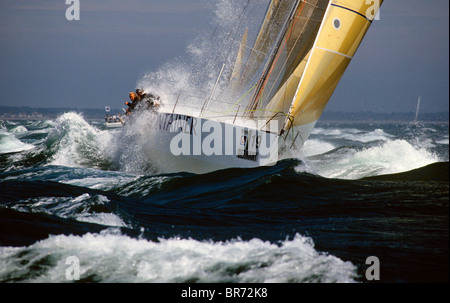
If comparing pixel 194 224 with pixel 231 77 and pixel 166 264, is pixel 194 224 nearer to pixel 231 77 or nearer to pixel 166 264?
pixel 166 264

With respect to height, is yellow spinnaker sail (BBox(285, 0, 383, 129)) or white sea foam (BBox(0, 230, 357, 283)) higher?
yellow spinnaker sail (BBox(285, 0, 383, 129))

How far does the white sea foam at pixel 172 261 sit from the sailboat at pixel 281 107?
5.13 m

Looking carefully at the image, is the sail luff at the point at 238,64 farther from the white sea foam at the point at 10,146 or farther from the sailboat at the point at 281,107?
the white sea foam at the point at 10,146

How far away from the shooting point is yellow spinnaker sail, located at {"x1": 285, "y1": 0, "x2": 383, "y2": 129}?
10383mm

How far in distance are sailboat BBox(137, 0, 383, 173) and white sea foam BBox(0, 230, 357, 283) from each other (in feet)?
16.8

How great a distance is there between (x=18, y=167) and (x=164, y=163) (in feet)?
12.6

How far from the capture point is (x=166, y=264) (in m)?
4.04

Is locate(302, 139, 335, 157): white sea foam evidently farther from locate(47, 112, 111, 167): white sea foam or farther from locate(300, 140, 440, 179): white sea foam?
locate(47, 112, 111, 167): white sea foam

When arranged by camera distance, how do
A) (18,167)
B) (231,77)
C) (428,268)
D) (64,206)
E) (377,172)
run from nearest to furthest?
(428,268)
(64,206)
(377,172)
(18,167)
(231,77)

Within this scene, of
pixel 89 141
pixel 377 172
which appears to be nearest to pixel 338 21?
pixel 377 172

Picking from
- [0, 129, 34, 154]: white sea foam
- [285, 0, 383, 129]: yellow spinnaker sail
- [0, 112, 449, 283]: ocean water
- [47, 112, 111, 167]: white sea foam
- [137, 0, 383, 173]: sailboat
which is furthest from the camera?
[0, 129, 34, 154]: white sea foam

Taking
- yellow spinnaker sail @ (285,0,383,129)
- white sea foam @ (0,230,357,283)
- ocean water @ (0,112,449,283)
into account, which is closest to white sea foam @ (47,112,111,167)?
ocean water @ (0,112,449,283)

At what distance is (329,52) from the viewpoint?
10.5m
